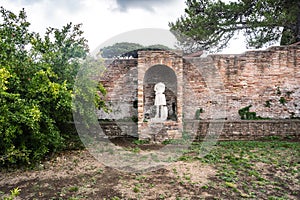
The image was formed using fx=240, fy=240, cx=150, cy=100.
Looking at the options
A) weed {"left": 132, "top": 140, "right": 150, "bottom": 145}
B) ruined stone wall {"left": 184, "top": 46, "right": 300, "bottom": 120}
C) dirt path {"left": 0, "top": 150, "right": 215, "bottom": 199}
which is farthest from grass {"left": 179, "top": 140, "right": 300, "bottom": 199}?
ruined stone wall {"left": 184, "top": 46, "right": 300, "bottom": 120}

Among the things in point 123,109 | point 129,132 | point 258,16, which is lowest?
point 129,132

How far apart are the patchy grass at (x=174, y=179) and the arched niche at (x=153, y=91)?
2.88m

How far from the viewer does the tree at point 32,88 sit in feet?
14.3

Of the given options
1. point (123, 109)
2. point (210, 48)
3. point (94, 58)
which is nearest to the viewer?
point (94, 58)

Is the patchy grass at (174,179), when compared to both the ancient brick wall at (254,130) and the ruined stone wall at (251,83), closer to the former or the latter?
the ancient brick wall at (254,130)

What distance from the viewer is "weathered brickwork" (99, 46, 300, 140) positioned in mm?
8156

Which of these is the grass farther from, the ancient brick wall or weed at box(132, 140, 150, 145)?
weed at box(132, 140, 150, 145)

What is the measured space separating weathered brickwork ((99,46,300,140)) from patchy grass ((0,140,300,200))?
2659 millimetres

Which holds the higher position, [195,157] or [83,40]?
[83,40]

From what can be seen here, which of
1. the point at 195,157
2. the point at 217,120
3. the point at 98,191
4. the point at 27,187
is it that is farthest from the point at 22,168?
the point at 217,120

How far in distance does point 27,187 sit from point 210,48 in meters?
8.60

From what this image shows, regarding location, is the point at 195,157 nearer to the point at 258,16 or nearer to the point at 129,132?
the point at 129,132

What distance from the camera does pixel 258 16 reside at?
8789mm

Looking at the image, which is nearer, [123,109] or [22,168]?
[22,168]
